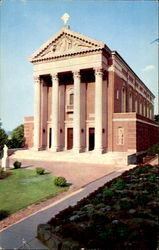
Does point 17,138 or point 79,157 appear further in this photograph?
point 17,138

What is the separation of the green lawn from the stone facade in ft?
45.8

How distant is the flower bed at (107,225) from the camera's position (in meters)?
6.26

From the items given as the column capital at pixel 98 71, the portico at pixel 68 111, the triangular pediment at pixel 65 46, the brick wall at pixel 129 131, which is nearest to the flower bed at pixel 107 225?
the brick wall at pixel 129 131

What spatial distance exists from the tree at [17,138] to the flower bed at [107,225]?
109ft

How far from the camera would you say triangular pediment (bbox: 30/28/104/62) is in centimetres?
3049

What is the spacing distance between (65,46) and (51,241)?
29.6 meters

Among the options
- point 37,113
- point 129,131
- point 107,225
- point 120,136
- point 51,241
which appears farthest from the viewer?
point 37,113

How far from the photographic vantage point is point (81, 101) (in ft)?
109

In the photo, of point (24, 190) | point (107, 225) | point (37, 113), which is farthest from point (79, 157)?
point (107, 225)

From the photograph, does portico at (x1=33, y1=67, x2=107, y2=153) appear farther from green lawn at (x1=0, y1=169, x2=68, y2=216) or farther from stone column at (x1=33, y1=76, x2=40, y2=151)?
green lawn at (x1=0, y1=169, x2=68, y2=216)

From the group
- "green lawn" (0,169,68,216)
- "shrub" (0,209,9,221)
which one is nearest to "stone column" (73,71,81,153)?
"green lawn" (0,169,68,216)

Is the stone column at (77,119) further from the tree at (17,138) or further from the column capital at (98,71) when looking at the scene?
the tree at (17,138)

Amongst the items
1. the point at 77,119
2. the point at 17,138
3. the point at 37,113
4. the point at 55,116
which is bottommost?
the point at 17,138

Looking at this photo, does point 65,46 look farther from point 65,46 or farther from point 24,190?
point 24,190
